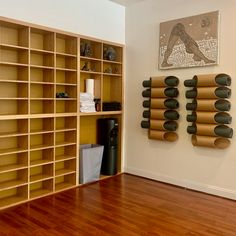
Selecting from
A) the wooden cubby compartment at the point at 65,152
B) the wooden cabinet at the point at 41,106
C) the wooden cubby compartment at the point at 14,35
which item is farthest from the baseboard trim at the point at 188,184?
the wooden cubby compartment at the point at 14,35

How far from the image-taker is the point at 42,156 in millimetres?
3867

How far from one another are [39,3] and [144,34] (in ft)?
5.53

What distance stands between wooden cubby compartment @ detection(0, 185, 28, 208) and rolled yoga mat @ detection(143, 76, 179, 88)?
2262mm

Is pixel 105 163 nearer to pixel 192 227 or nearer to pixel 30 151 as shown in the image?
pixel 30 151

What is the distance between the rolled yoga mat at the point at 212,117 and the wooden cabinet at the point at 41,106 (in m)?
1.45

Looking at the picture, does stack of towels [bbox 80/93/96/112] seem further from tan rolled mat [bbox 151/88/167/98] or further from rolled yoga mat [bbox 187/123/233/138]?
rolled yoga mat [bbox 187/123/233/138]

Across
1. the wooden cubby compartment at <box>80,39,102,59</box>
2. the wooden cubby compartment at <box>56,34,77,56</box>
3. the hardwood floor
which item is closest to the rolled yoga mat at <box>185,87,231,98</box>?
the hardwood floor

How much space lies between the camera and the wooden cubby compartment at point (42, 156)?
3.70 meters

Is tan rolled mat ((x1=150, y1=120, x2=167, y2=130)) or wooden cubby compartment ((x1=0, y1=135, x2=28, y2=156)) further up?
tan rolled mat ((x1=150, y1=120, x2=167, y2=130))

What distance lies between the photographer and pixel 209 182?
12.5 feet

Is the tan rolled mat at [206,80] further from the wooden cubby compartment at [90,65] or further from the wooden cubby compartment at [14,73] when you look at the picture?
the wooden cubby compartment at [14,73]

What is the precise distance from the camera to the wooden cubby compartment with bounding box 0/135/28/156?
3431 millimetres

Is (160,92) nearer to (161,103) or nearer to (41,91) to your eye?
(161,103)

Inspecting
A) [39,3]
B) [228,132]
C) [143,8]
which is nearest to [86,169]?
[228,132]
